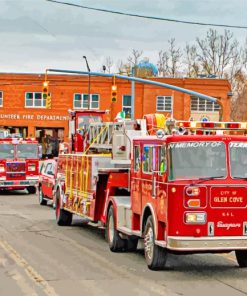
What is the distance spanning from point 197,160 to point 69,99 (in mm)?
58941

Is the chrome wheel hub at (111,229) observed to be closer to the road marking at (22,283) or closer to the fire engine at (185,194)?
the fire engine at (185,194)

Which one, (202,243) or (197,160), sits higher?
(197,160)

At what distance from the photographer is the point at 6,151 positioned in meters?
31.7

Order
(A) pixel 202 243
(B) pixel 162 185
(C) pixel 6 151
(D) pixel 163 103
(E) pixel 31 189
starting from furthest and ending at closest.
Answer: (D) pixel 163 103, (E) pixel 31 189, (C) pixel 6 151, (B) pixel 162 185, (A) pixel 202 243

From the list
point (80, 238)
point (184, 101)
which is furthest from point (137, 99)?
point (80, 238)

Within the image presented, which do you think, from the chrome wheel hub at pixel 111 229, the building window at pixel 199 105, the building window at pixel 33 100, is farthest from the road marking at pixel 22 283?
the building window at pixel 199 105

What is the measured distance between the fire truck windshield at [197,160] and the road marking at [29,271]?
7.99 ft

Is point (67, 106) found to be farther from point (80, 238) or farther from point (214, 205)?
point (214, 205)

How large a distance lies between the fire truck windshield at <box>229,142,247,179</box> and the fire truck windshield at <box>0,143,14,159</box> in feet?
72.9

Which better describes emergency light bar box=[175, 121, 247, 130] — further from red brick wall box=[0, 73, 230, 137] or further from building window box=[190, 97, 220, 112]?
building window box=[190, 97, 220, 112]

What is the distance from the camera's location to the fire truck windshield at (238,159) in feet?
34.0

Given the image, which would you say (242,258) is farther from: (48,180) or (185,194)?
(48,180)

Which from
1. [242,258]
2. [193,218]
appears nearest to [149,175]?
[193,218]

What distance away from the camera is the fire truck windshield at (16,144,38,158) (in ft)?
105
